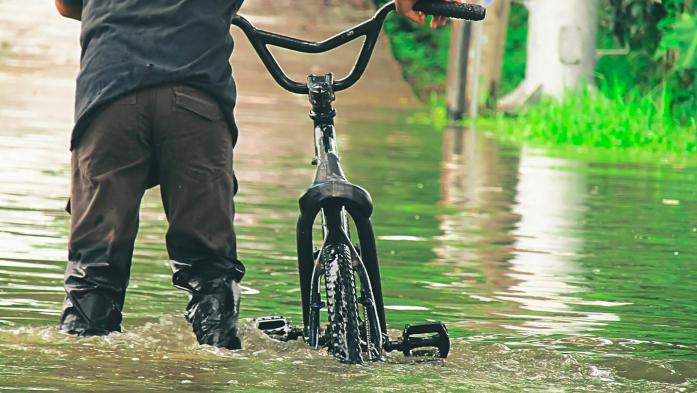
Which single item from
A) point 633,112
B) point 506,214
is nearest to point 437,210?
point 506,214

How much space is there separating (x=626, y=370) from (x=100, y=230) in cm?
178

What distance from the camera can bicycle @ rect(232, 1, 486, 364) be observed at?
5.32 meters

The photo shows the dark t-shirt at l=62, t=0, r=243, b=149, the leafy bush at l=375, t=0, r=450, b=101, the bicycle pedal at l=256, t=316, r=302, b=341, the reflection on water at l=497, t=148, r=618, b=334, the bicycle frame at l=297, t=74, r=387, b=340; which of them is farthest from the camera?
the leafy bush at l=375, t=0, r=450, b=101

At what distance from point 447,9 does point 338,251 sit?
2.69 feet

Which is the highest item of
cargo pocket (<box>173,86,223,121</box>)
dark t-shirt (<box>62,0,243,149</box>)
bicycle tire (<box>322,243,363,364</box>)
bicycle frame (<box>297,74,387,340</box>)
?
dark t-shirt (<box>62,0,243,149</box>)

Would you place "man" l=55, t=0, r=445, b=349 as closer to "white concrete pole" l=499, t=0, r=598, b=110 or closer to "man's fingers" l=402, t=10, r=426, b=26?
"man's fingers" l=402, t=10, r=426, b=26

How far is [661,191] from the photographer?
14.9 meters

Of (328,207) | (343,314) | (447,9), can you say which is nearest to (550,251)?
(447,9)

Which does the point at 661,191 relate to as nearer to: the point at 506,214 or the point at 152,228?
the point at 506,214

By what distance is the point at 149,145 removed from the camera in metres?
5.71

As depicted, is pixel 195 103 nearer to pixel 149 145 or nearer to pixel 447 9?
pixel 149 145

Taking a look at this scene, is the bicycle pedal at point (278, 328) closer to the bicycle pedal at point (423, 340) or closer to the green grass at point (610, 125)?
the bicycle pedal at point (423, 340)

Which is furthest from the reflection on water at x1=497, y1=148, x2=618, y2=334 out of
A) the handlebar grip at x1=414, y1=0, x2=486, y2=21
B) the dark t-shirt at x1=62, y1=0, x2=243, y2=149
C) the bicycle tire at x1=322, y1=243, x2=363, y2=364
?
the dark t-shirt at x1=62, y1=0, x2=243, y2=149

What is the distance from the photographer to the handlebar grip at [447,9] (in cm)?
564
